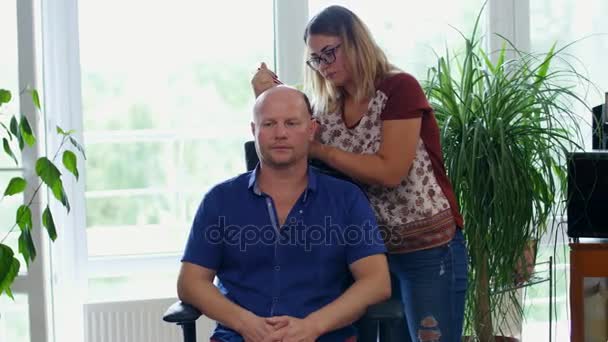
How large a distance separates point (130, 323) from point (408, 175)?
164cm

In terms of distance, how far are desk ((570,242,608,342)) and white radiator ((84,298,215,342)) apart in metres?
1.45

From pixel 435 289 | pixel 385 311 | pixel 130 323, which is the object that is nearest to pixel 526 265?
pixel 435 289

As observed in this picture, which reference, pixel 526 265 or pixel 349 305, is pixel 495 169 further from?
pixel 349 305

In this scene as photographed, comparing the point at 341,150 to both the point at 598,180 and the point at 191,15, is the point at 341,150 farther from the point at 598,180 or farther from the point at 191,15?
the point at 191,15

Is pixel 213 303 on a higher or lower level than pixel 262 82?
lower

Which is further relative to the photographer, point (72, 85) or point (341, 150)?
point (72, 85)

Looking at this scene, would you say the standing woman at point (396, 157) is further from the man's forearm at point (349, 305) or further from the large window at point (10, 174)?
the large window at point (10, 174)

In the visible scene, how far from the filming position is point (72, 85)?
3438 millimetres

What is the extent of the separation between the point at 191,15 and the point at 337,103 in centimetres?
146

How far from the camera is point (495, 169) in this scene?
2.84 m

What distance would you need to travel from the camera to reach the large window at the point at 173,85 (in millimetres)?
3639

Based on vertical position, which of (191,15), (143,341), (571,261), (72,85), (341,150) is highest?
(191,15)

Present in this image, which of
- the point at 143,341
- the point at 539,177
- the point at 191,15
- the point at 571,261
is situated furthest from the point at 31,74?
the point at 571,261

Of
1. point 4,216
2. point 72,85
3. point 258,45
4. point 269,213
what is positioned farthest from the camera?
point 258,45
